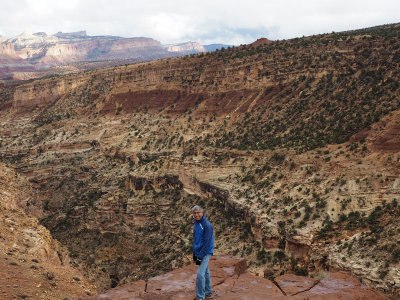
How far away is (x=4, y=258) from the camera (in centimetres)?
1759

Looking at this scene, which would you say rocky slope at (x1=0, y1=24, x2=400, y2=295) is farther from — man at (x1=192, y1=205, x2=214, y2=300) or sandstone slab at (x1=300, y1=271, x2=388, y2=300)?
man at (x1=192, y1=205, x2=214, y2=300)

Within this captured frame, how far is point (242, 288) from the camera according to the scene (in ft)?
40.3

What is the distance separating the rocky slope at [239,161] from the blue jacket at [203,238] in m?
8.96

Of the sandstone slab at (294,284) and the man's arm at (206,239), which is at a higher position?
the man's arm at (206,239)

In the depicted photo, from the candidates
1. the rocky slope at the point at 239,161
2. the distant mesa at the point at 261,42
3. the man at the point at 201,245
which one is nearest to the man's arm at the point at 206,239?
the man at the point at 201,245

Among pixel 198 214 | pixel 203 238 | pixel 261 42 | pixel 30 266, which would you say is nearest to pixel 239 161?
pixel 30 266

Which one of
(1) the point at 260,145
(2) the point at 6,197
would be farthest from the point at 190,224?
(2) the point at 6,197

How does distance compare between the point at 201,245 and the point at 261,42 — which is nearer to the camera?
the point at 201,245

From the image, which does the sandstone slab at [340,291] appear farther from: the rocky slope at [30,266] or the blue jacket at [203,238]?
the rocky slope at [30,266]

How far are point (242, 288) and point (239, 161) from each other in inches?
839

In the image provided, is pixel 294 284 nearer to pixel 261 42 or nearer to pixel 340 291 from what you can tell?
pixel 340 291

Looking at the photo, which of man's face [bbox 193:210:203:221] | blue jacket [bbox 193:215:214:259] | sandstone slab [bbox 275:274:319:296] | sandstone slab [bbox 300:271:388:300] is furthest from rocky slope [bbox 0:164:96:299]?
sandstone slab [bbox 300:271:388:300]

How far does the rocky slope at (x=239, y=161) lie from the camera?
21.8 m

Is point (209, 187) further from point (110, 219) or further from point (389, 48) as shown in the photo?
point (389, 48)
